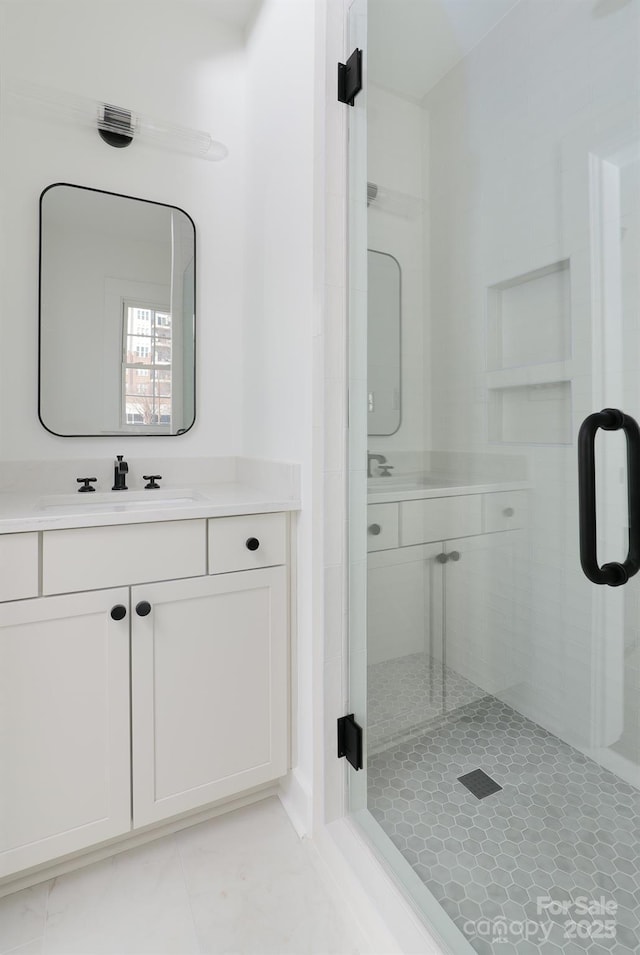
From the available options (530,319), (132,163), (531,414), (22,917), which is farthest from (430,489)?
(132,163)

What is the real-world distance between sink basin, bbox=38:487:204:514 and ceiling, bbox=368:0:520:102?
1.23m

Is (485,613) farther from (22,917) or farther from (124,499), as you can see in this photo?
(22,917)

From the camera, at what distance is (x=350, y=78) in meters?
1.25

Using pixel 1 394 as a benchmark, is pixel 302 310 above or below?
above

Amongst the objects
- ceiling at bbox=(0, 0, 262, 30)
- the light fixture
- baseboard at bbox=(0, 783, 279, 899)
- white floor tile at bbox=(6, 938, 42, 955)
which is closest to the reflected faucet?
baseboard at bbox=(0, 783, 279, 899)

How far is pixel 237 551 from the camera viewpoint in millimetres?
1351

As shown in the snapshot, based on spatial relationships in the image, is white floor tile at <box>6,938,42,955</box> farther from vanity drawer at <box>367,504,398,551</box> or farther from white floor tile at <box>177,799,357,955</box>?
vanity drawer at <box>367,504,398,551</box>

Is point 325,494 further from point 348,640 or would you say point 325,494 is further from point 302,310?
point 302,310

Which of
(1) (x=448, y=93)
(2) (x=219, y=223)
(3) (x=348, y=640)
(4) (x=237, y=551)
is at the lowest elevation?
(3) (x=348, y=640)

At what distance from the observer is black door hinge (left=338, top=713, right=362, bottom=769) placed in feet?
4.16

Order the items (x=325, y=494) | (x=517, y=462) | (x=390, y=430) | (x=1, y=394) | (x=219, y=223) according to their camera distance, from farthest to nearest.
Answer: (x=219, y=223) < (x=1, y=394) < (x=325, y=494) < (x=390, y=430) < (x=517, y=462)

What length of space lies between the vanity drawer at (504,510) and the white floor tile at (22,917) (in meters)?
1.36

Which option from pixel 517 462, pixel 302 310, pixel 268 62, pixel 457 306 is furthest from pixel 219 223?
pixel 517 462

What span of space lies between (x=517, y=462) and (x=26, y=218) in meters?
1.72
